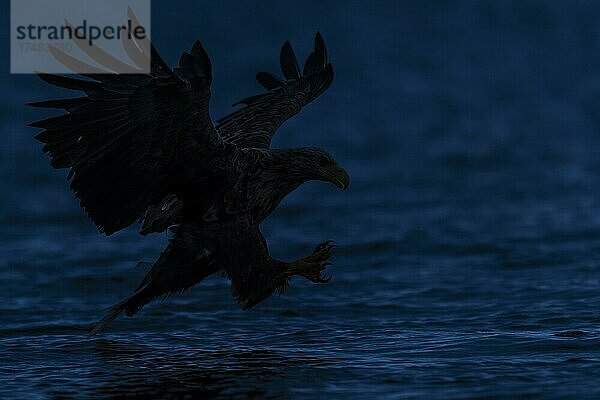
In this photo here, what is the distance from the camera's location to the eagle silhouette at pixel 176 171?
7121 mm

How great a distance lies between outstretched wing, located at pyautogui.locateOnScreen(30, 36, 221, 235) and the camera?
277 inches

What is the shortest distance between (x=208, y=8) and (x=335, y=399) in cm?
1332

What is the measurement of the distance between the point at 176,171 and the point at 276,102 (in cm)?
173

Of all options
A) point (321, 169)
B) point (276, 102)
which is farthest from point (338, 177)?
point (276, 102)

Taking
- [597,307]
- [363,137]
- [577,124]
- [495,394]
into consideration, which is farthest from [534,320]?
[577,124]

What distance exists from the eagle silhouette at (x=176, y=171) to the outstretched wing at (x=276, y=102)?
0.17 metres

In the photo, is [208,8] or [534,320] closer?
[534,320]

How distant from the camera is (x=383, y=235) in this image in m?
12.2

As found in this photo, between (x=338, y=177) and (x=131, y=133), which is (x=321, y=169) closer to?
(x=338, y=177)

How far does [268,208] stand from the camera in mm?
8055

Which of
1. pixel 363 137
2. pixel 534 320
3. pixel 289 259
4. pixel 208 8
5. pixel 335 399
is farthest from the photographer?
pixel 208 8

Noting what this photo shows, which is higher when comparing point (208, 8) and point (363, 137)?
point (208, 8)

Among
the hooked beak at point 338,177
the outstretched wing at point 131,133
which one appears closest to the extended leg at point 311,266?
the hooked beak at point 338,177

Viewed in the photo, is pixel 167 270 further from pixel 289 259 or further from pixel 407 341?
pixel 289 259
